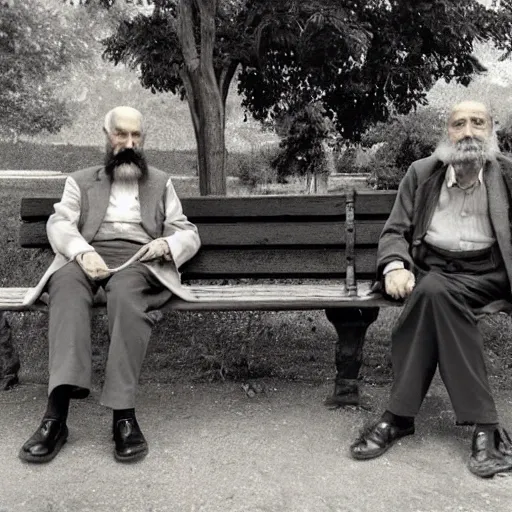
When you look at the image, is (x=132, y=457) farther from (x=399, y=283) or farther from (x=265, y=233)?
(x=265, y=233)

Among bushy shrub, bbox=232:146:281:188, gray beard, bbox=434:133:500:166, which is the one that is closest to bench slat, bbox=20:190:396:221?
gray beard, bbox=434:133:500:166

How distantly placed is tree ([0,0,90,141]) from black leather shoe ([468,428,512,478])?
14220 mm

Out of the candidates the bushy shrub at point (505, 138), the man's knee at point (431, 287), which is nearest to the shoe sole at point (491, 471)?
the man's knee at point (431, 287)

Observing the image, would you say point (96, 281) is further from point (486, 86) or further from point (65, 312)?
point (486, 86)

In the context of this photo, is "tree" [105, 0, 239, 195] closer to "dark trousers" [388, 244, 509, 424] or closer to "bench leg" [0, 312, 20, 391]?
"bench leg" [0, 312, 20, 391]

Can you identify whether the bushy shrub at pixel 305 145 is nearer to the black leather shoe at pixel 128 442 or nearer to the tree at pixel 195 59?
the tree at pixel 195 59

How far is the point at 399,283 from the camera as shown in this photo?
3314mm

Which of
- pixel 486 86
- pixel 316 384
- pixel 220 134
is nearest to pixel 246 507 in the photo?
pixel 316 384

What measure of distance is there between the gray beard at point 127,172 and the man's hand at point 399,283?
1.39 meters

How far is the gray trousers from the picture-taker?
308cm

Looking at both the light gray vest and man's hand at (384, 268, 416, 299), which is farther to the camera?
the light gray vest

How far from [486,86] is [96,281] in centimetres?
2097

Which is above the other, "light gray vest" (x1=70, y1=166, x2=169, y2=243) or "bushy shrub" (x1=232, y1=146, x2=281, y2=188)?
"light gray vest" (x1=70, y1=166, x2=169, y2=243)

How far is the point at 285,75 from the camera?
1165 cm
